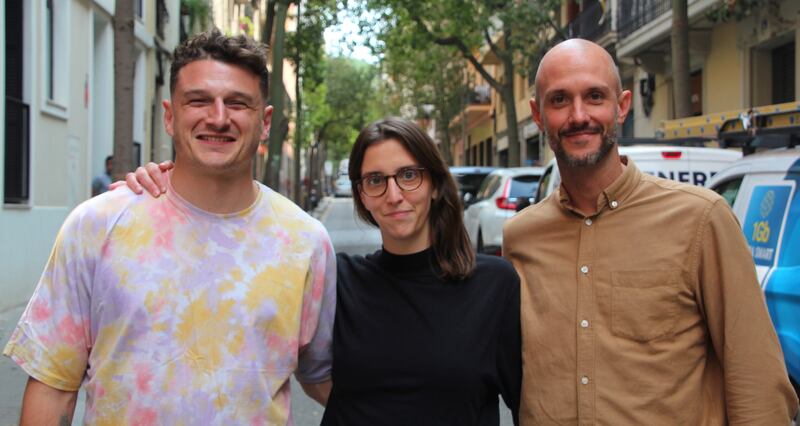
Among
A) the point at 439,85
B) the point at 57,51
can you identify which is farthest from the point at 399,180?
the point at 439,85

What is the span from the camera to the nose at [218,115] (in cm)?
243

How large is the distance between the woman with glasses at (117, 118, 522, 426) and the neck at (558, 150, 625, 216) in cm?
32

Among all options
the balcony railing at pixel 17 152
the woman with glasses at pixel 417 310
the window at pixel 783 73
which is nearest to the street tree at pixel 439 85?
the window at pixel 783 73

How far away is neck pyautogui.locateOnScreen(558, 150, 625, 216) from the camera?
2652 mm

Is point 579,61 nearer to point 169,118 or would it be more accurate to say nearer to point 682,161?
point 169,118

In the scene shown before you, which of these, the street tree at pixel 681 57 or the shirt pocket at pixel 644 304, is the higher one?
the street tree at pixel 681 57

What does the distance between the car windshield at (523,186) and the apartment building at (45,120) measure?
6.13 m

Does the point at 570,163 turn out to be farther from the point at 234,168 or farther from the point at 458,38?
the point at 458,38

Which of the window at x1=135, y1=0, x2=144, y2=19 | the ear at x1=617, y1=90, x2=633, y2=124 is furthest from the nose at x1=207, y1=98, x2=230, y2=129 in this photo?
the window at x1=135, y1=0, x2=144, y2=19

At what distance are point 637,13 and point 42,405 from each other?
1935cm

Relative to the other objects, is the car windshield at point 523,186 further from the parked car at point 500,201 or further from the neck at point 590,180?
the neck at point 590,180

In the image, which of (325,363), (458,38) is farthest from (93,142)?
(325,363)

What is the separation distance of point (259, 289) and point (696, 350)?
130 centimetres

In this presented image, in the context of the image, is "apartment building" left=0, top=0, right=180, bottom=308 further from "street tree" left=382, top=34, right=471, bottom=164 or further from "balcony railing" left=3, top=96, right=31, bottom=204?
"street tree" left=382, top=34, right=471, bottom=164
